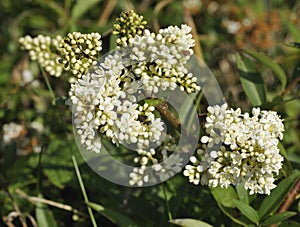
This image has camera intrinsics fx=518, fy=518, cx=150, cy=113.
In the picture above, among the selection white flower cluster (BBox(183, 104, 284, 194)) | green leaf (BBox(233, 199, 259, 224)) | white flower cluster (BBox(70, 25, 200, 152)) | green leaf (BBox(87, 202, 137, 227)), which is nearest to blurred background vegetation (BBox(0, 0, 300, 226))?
green leaf (BBox(87, 202, 137, 227))

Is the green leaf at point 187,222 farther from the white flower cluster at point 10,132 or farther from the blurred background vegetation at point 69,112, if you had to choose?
the white flower cluster at point 10,132

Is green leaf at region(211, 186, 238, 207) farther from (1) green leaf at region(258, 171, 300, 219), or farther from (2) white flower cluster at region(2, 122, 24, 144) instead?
(2) white flower cluster at region(2, 122, 24, 144)

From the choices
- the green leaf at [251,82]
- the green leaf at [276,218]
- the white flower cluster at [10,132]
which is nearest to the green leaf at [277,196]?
the green leaf at [276,218]

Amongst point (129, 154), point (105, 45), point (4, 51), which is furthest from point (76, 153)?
point (4, 51)

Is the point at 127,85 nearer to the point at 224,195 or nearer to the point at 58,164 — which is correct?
the point at 224,195

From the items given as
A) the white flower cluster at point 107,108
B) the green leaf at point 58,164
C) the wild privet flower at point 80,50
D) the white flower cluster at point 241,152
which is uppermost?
the wild privet flower at point 80,50

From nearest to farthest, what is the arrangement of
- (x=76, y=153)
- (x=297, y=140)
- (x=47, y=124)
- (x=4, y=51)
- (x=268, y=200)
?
(x=268, y=200), (x=76, y=153), (x=47, y=124), (x=297, y=140), (x=4, y=51)

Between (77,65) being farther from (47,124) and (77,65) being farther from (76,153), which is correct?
(47,124)
